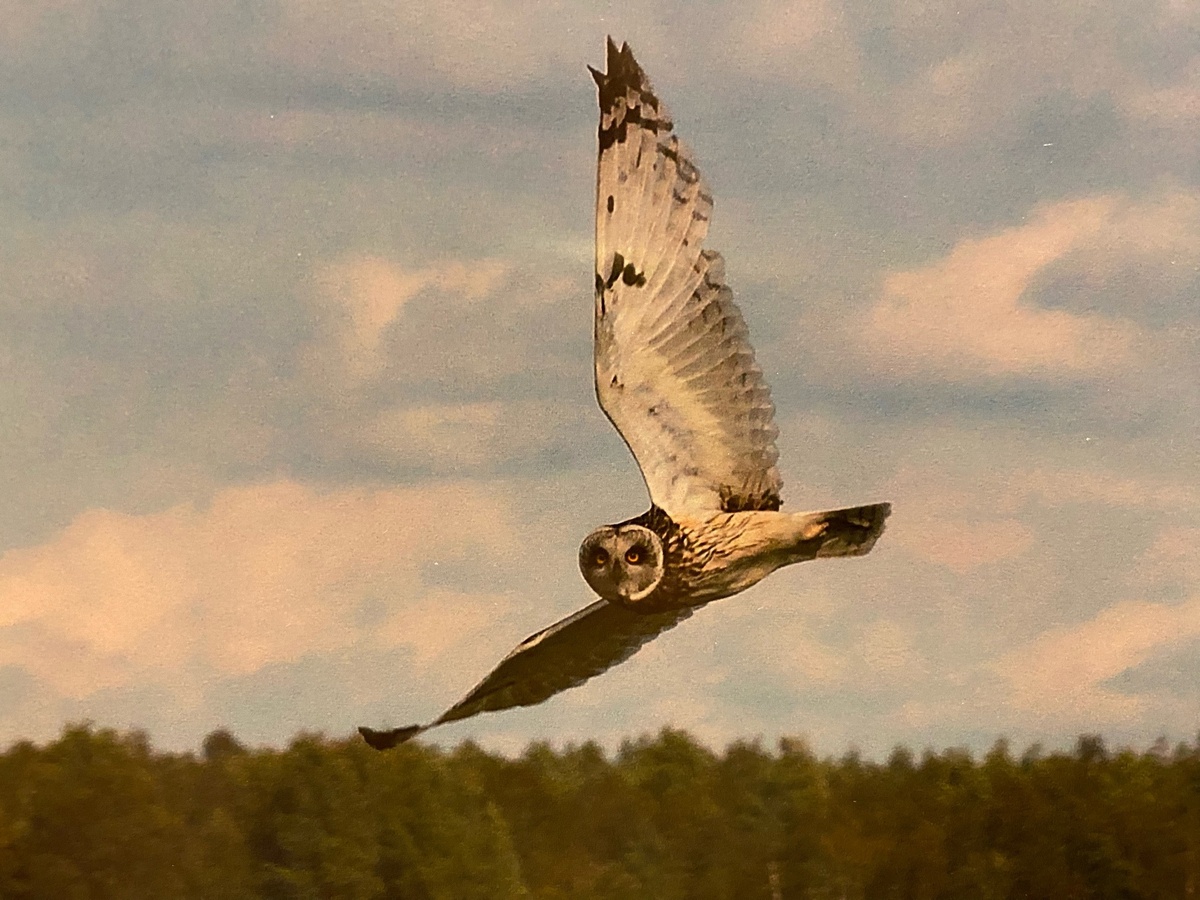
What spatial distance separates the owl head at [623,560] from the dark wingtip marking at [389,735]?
1.39 feet

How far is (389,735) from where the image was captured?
321 cm

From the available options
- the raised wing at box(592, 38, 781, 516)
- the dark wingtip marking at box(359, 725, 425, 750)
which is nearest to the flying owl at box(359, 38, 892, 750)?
the raised wing at box(592, 38, 781, 516)

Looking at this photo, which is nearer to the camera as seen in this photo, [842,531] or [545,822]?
[842,531]

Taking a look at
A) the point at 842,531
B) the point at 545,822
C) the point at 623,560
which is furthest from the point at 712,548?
the point at 545,822

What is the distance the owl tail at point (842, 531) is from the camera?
10.2 ft

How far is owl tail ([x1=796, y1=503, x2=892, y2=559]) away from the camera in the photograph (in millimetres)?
3119

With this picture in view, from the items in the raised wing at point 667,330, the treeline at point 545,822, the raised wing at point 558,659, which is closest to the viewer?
the raised wing at point 667,330

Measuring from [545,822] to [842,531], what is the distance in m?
0.70

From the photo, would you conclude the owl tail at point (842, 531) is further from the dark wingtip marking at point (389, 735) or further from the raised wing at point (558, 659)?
the dark wingtip marking at point (389, 735)

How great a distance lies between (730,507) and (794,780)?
54 centimetres

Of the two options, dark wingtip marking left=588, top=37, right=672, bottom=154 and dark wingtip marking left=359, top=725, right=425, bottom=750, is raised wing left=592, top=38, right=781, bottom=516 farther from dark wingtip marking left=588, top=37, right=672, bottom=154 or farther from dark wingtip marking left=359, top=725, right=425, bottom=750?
dark wingtip marking left=359, top=725, right=425, bottom=750

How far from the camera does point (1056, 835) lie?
3.36 meters

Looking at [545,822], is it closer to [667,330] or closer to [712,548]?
[712,548]

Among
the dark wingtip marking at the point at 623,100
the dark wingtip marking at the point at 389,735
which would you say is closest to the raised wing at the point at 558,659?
the dark wingtip marking at the point at 389,735
